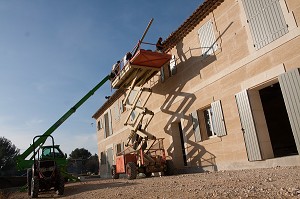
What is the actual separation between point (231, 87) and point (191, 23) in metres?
4.34

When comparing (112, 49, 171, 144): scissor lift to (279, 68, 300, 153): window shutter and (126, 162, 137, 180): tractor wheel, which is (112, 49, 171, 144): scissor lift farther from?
(279, 68, 300, 153): window shutter

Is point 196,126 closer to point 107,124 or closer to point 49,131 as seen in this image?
point 49,131

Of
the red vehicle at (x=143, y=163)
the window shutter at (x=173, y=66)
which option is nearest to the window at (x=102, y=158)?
the red vehicle at (x=143, y=163)

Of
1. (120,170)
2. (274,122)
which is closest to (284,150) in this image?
(274,122)

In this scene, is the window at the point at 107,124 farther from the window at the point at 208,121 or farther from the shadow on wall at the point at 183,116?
the window at the point at 208,121

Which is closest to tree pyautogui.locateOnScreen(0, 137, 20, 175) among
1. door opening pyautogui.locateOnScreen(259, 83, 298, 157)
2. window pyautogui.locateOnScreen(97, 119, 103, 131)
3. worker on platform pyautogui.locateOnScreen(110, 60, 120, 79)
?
window pyautogui.locateOnScreen(97, 119, 103, 131)

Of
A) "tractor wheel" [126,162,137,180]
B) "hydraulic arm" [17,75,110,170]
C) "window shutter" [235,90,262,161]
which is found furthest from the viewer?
"hydraulic arm" [17,75,110,170]

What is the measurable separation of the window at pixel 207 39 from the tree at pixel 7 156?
35069mm

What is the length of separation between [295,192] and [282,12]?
21.1ft

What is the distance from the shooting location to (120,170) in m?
13.6

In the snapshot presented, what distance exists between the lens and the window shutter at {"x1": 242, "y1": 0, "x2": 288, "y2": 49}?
8.47 meters

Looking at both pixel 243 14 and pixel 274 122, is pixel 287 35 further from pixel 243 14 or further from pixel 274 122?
pixel 274 122

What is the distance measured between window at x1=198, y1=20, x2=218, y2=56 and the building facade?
0.15 feet

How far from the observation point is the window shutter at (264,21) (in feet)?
27.8
